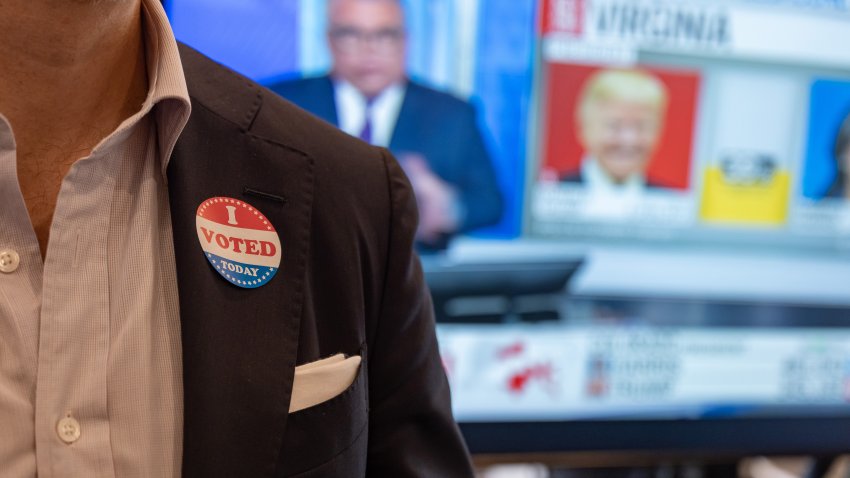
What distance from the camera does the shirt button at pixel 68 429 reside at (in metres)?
0.65

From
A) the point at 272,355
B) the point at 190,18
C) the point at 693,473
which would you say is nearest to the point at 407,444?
the point at 272,355

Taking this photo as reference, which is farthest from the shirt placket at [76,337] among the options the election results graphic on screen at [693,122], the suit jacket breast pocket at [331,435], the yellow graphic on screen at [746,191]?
the yellow graphic on screen at [746,191]

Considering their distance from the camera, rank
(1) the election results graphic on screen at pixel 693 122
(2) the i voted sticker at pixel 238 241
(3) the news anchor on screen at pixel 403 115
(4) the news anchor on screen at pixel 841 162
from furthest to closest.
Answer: (4) the news anchor on screen at pixel 841 162
(1) the election results graphic on screen at pixel 693 122
(3) the news anchor on screen at pixel 403 115
(2) the i voted sticker at pixel 238 241

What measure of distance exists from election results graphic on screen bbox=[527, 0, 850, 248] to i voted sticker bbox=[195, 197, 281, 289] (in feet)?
2.81

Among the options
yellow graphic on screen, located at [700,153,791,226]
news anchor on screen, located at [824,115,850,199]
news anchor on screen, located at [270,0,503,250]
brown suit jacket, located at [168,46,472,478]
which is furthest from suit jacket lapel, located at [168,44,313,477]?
news anchor on screen, located at [824,115,850,199]

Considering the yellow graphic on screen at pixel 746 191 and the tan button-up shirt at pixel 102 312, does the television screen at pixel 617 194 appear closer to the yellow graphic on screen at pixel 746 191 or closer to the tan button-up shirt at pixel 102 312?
the yellow graphic on screen at pixel 746 191

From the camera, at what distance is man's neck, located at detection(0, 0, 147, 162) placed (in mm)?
686

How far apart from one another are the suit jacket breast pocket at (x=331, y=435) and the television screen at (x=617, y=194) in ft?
2.29

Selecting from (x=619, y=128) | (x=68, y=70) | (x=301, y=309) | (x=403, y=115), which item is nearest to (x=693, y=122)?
(x=619, y=128)

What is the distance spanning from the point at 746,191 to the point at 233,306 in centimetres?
125

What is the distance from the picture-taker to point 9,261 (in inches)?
25.9

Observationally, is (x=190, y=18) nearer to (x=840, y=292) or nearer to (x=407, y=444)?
(x=407, y=444)

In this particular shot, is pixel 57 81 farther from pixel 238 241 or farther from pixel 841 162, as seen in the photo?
pixel 841 162

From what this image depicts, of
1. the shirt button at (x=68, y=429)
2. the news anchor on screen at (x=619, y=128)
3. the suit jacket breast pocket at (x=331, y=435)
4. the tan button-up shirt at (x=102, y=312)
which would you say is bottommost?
the suit jacket breast pocket at (x=331, y=435)
